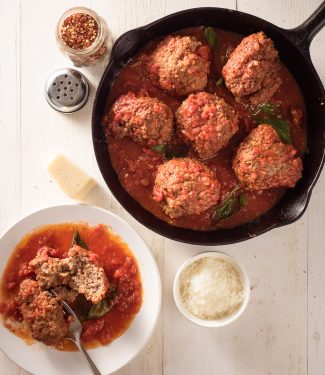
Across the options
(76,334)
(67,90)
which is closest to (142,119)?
(67,90)

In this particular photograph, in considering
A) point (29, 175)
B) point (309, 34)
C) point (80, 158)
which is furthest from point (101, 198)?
point (309, 34)

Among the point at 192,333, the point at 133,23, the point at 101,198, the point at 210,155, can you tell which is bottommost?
the point at 192,333

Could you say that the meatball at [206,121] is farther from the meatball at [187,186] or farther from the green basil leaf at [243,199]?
the green basil leaf at [243,199]

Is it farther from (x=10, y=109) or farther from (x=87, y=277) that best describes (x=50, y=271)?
(x=10, y=109)

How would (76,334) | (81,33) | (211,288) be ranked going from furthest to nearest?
1. (211,288)
2. (76,334)
3. (81,33)

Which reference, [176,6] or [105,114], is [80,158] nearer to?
[105,114]

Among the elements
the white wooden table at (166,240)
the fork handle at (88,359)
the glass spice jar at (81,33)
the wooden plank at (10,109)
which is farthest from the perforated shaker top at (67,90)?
the fork handle at (88,359)
